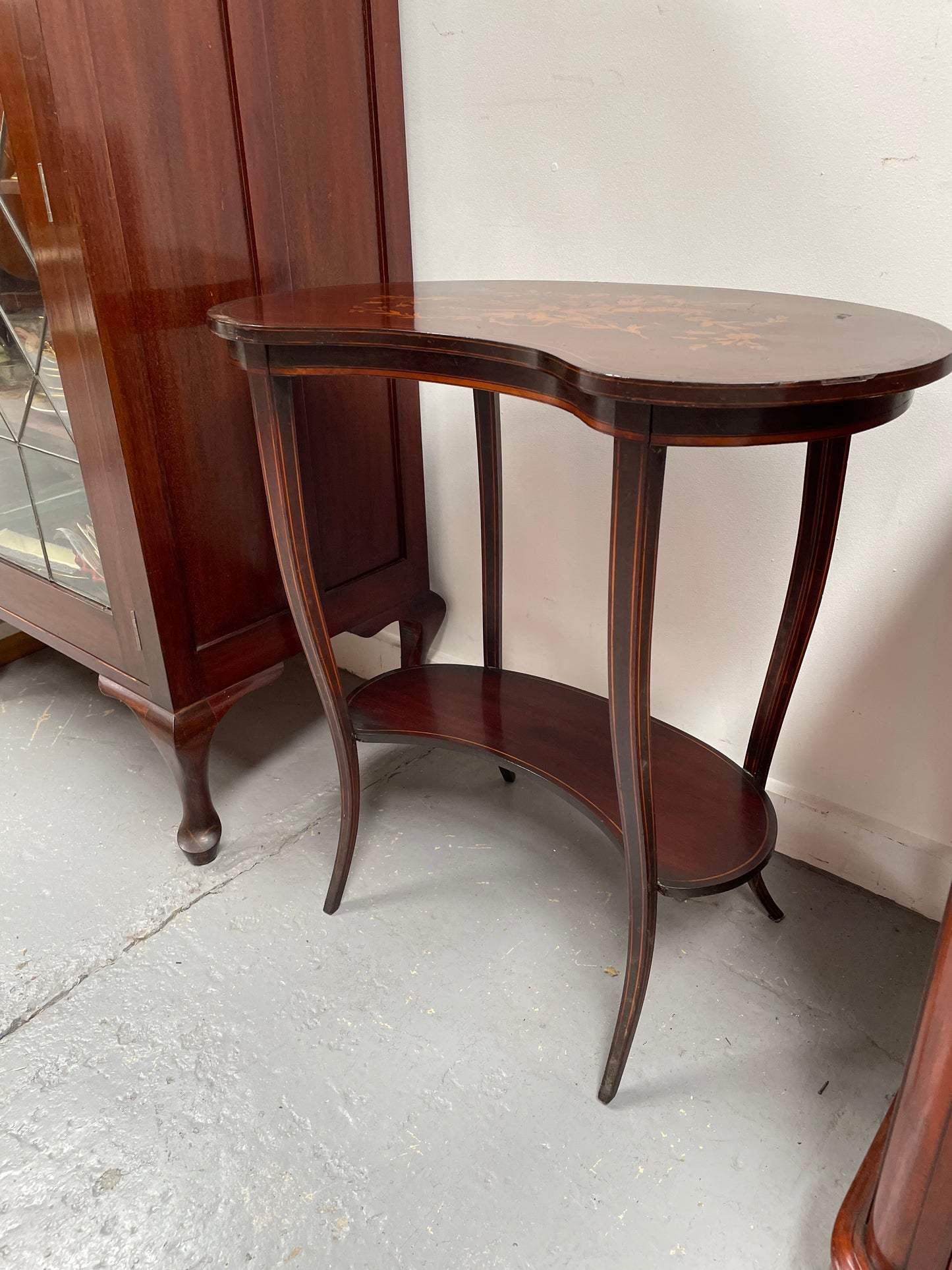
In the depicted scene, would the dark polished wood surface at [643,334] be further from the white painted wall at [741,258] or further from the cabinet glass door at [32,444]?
the cabinet glass door at [32,444]

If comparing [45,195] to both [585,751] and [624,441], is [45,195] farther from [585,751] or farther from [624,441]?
[585,751]

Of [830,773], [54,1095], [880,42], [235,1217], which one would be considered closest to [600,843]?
[830,773]

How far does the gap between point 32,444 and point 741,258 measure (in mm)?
1258

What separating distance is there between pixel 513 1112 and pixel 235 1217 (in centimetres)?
37

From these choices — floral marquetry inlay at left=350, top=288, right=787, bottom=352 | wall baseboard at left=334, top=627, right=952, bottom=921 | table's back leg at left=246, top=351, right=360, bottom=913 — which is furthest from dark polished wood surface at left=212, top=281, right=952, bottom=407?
wall baseboard at left=334, top=627, right=952, bottom=921

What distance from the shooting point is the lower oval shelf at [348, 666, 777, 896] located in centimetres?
124

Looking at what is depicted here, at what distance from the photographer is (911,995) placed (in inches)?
53.7

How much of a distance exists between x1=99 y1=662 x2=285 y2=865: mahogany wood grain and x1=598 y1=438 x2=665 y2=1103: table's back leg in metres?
0.84

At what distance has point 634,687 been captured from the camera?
1.00 metres

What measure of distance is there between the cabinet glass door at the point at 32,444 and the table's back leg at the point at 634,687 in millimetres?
1011

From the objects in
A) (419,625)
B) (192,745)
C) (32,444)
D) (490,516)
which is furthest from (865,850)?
(32,444)

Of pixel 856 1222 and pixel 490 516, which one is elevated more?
pixel 490 516

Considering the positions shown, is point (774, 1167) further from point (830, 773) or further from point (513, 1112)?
point (830, 773)

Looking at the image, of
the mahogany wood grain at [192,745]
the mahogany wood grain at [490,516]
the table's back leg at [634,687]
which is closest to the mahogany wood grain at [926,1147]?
the table's back leg at [634,687]
